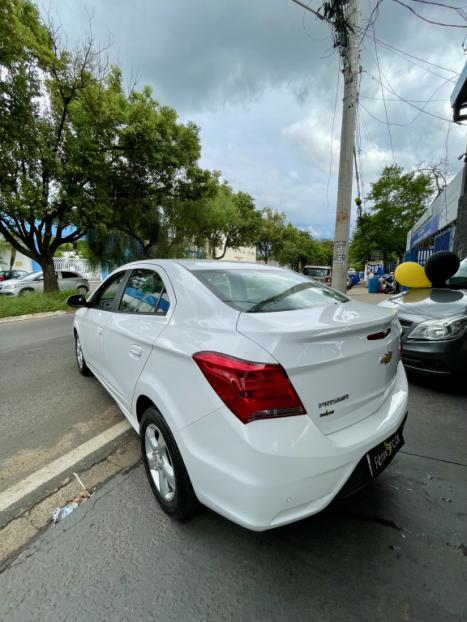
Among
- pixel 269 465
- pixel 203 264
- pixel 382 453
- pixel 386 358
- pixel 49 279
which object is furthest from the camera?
pixel 49 279

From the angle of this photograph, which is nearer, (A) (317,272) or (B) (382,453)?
(B) (382,453)

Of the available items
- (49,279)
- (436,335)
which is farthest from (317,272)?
(436,335)

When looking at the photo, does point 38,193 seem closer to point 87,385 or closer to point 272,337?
point 87,385

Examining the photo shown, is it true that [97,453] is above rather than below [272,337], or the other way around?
below

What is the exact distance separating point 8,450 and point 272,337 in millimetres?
2720

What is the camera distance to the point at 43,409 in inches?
139

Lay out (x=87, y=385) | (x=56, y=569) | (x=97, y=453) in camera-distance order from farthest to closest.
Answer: (x=87, y=385)
(x=97, y=453)
(x=56, y=569)

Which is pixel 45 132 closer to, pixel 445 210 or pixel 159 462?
pixel 159 462

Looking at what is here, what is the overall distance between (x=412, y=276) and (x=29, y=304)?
12.0 metres

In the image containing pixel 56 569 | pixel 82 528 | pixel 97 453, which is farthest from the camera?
pixel 97 453

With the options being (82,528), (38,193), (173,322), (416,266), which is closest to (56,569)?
(82,528)

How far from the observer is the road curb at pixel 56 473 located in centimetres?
212

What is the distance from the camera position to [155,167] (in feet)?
42.8

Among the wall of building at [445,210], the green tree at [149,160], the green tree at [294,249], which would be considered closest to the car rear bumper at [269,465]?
the green tree at [149,160]
